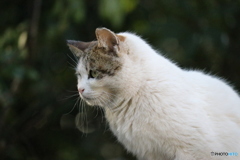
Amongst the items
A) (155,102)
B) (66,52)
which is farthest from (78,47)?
(66,52)

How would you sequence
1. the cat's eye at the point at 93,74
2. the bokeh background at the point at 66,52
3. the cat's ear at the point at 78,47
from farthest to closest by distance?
the bokeh background at the point at 66,52, the cat's ear at the point at 78,47, the cat's eye at the point at 93,74

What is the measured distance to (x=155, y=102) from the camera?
2.96 m

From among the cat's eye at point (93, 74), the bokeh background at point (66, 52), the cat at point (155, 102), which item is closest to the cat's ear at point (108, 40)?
the cat at point (155, 102)

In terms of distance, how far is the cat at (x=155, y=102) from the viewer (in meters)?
2.84

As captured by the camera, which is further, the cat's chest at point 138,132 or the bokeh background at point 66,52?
Answer: the bokeh background at point 66,52

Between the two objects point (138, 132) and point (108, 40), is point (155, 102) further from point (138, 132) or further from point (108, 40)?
point (108, 40)

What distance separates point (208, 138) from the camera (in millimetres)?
2824

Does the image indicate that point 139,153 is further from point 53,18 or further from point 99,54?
point 53,18

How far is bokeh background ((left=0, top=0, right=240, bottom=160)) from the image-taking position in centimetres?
586

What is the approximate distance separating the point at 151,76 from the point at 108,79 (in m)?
0.36

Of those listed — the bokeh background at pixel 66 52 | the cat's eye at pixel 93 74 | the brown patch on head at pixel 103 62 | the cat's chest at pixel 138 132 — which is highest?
the brown patch on head at pixel 103 62

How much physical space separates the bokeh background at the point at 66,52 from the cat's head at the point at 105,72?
2.48m

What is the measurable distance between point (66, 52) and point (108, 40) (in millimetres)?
3122

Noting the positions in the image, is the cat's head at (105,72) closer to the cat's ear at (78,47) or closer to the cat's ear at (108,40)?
the cat's ear at (108,40)
